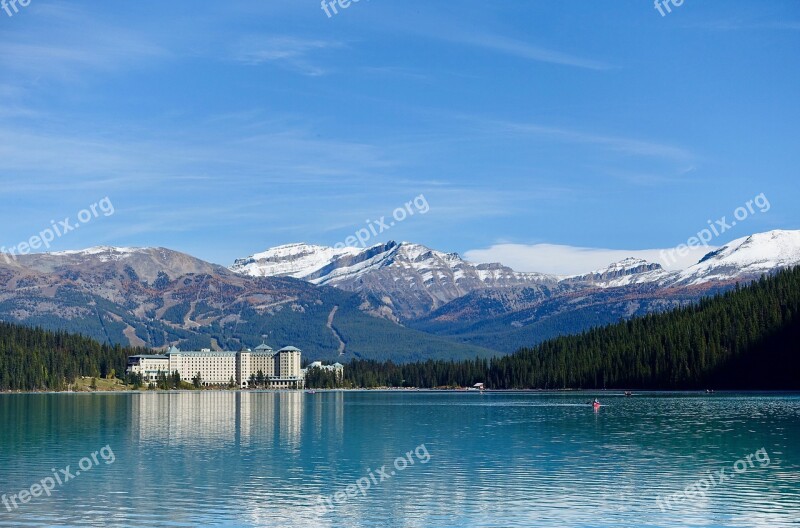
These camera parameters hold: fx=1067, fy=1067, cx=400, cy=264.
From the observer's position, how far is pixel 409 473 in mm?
72625

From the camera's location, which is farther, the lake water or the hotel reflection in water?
the hotel reflection in water

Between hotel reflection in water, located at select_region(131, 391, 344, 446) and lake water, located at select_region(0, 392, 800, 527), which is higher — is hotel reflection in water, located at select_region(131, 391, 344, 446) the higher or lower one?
the higher one

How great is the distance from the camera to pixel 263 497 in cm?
6178

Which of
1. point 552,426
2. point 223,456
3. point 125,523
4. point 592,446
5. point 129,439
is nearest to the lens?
point 125,523

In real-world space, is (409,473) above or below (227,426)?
below

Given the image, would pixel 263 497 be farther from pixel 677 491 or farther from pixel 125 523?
pixel 677 491

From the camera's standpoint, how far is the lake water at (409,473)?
5556 cm

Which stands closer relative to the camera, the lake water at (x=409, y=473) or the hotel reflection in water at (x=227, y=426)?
the lake water at (x=409, y=473)

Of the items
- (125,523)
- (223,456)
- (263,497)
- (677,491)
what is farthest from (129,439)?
(677,491)

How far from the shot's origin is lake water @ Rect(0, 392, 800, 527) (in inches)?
2188

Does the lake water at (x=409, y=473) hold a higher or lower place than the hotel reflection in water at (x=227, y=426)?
lower

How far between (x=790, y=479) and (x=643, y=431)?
39.1 m

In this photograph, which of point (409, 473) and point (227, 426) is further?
point (227, 426)

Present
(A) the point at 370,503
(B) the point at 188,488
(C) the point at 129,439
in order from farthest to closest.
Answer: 1. (C) the point at 129,439
2. (B) the point at 188,488
3. (A) the point at 370,503
